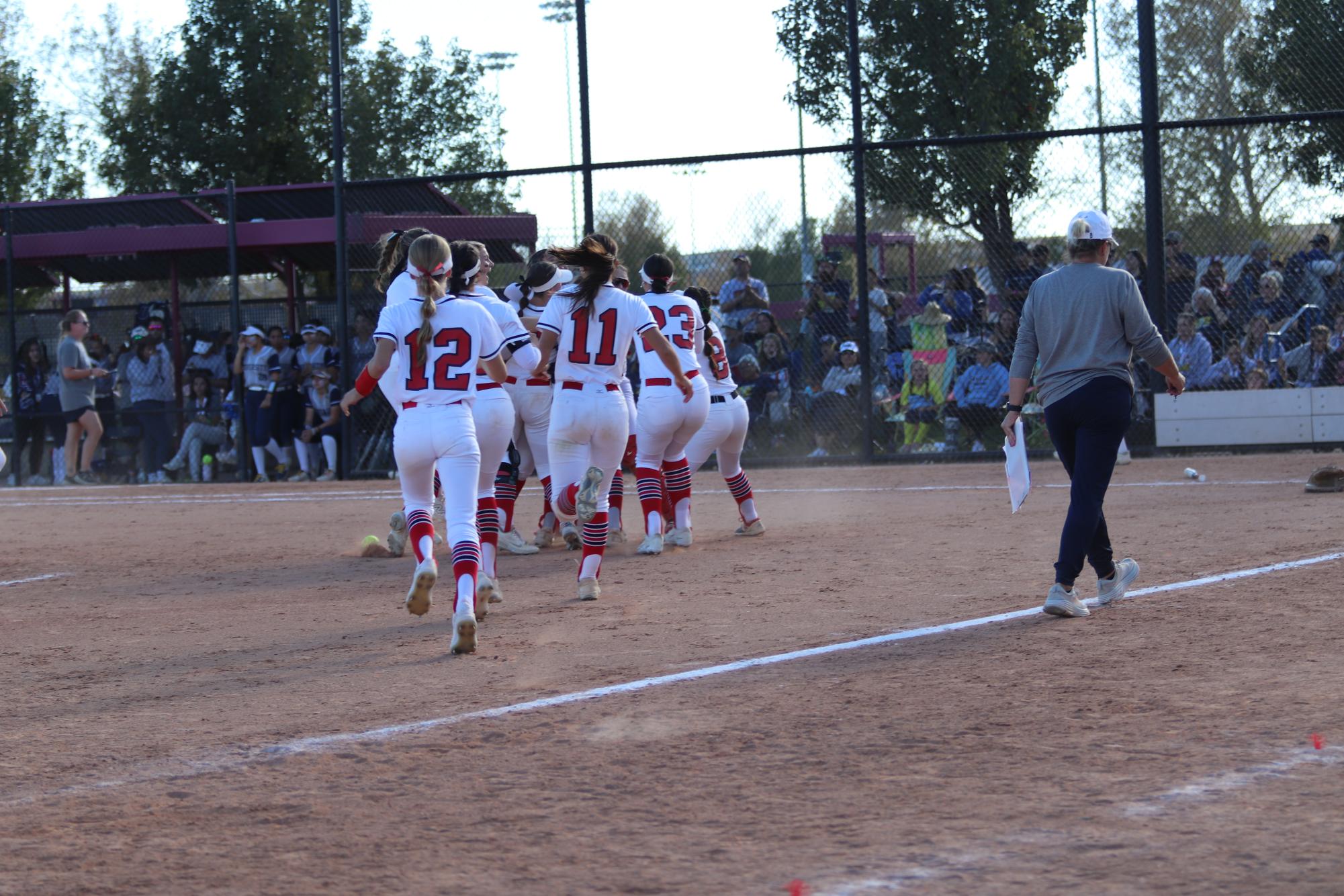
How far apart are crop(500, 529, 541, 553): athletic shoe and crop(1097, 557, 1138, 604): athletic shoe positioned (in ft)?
14.9

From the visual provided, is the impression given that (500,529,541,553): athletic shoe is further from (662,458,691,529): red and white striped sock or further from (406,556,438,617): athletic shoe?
(406,556,438,617): athletic shoe

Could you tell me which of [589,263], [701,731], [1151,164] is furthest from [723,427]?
[1151,164]

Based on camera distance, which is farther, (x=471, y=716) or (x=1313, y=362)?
(x=1313, y=362)

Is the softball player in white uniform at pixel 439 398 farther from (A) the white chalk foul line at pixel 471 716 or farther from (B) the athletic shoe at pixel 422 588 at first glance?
(A) the white chalk foul line at pixel 471 716

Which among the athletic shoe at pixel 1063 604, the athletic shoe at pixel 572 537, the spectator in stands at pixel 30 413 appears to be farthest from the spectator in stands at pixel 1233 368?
the spectator in stands at pixel 30 413

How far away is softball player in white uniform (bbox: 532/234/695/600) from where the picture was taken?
868cm

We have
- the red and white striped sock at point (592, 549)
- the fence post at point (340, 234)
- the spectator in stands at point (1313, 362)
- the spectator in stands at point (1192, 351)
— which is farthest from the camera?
the fence post at point (340, 234)

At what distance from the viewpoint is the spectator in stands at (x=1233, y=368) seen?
15.9 m

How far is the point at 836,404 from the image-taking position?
675 inches

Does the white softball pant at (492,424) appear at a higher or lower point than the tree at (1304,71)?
lower

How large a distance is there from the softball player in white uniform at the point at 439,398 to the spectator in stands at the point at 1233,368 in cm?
1105

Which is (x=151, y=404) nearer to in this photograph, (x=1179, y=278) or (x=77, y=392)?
(x=77, y=392)

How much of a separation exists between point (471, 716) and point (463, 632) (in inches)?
49.2

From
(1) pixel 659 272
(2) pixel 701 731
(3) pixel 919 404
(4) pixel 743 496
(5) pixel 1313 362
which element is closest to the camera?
(2) pixel 701 731
